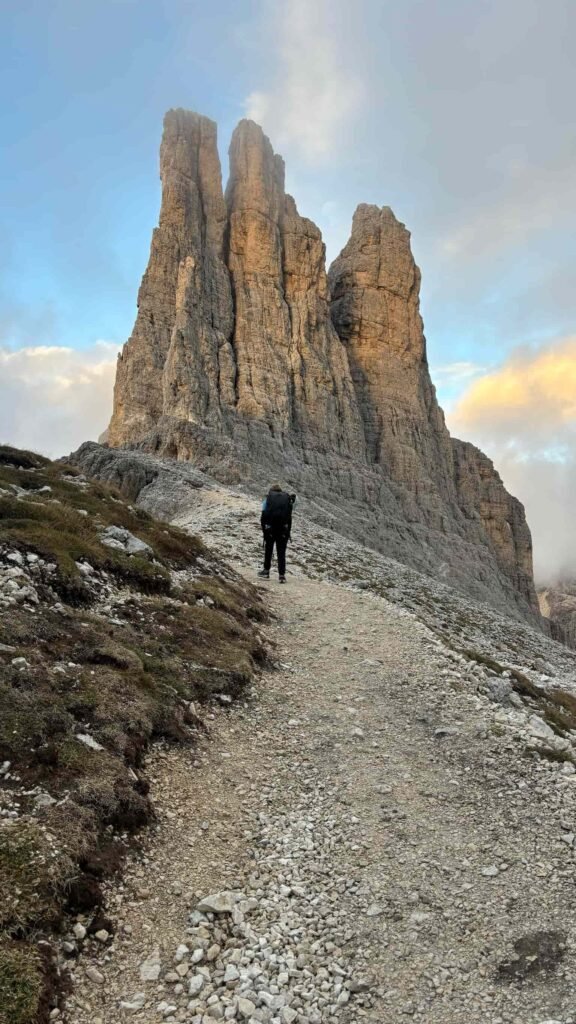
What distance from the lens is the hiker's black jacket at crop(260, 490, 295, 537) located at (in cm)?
2219

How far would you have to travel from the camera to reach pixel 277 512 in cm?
2220

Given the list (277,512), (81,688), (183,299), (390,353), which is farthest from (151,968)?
(390,353)

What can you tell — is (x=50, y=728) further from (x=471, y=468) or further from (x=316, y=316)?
(x=471, y=468)

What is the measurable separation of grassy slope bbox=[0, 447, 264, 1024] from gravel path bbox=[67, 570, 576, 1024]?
1.63 ft

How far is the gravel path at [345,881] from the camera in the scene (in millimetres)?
5762

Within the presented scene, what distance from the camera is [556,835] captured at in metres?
8.39

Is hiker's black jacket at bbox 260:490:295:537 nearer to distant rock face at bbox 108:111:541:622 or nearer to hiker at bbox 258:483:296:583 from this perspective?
hiker at bbox 258:483:296:583

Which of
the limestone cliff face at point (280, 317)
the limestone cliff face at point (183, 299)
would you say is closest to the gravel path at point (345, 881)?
the limestone cliff face at point (183, 299)

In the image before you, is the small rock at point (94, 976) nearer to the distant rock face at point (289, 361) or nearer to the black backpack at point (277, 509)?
the black backpack at point (277, 509)

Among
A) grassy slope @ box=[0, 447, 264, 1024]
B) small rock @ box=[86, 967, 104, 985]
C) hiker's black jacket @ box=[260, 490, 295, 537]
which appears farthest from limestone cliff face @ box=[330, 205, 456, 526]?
small rock @ box=[86, 967, 104, 985]

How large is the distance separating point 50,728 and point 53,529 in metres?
7.94

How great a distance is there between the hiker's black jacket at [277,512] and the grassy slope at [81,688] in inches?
142

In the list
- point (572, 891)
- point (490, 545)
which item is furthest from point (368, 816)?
point (490, 545)

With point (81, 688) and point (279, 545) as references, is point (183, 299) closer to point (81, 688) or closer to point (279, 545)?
point (279, 545)
